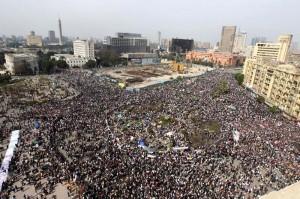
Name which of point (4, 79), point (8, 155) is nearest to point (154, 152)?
point (8, 155)

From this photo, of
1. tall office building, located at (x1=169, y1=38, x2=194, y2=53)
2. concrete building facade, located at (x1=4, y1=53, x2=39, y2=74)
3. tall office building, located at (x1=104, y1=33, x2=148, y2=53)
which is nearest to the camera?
concrete building facade, located at (x1=4, y1=53, x2=39, y2=74)

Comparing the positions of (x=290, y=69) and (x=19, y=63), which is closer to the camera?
(x=290, y=69)

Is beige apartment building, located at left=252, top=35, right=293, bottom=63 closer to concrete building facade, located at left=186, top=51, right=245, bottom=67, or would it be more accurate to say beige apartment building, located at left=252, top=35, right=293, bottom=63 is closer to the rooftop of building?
concrete building facade, located at left=186, top=51, right=245, bottom=67

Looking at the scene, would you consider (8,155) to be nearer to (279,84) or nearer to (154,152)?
(154,152)

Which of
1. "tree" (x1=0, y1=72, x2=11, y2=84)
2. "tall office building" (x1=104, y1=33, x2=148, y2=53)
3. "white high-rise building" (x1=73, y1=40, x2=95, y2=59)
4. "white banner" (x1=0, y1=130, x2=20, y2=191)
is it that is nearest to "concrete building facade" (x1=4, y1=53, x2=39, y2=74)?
"tree" (x1=0, y1=72, x2=11, y2=84)

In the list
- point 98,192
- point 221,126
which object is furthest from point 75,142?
point 221,126

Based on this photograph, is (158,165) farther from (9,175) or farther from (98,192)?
(9,175)

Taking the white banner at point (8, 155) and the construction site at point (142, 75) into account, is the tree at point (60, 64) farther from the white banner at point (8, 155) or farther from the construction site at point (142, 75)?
the white banner at point (8, 155)
